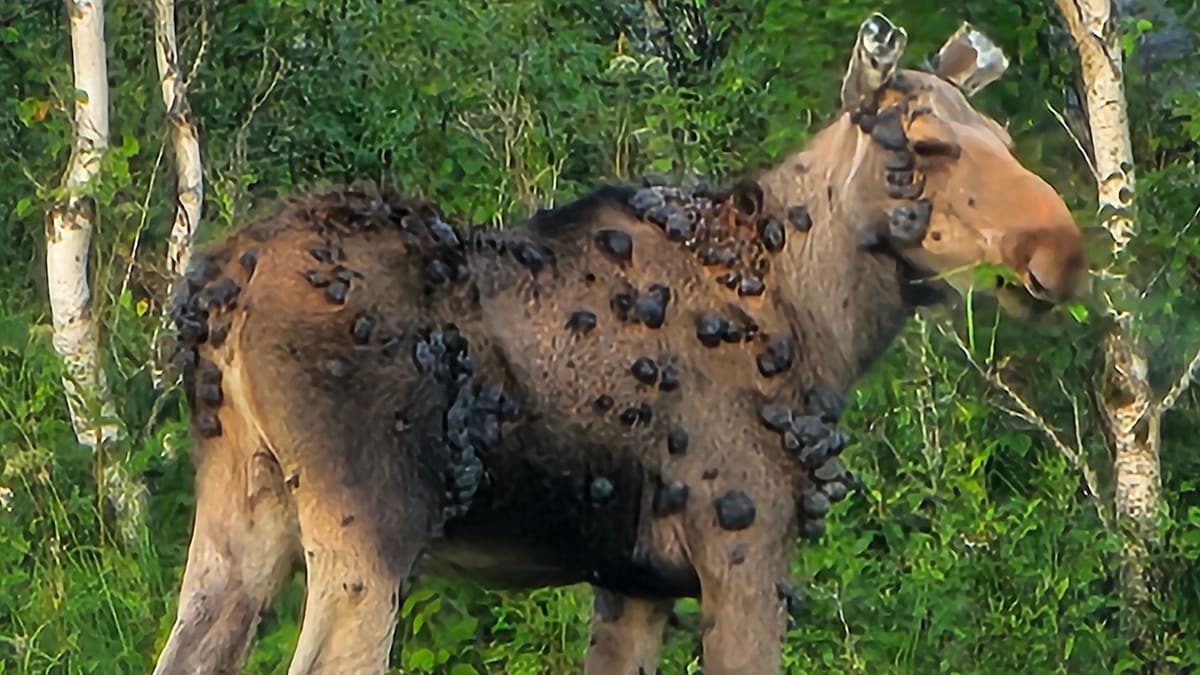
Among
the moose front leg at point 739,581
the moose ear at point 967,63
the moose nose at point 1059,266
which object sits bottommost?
the moose front leg at point 739,581

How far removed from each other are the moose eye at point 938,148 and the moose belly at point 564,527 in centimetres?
89

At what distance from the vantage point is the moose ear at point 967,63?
4.53m

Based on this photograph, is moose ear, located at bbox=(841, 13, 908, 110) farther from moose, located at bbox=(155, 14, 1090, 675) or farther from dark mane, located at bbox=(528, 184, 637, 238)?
dark mane, located at bbox=(528, 184, 637, 238)

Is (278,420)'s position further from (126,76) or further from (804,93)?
(126,76)

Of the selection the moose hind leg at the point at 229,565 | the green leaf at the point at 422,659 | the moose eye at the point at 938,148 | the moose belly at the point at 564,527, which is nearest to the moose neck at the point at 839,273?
the moose eye at the point at 938,148

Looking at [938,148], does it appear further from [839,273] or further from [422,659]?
[422,659]

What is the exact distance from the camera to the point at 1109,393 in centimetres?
654

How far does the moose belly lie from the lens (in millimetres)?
4078

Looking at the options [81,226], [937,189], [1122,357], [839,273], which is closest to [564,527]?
[839,273]

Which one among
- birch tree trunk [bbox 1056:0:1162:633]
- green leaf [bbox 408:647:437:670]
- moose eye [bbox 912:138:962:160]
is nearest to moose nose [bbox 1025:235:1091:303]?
moose eye [bbox 912:138:962:160]

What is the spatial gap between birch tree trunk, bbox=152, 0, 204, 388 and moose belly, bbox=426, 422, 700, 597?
3.23 metres

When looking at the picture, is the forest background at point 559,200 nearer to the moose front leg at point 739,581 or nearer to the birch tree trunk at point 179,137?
the birch tree trunk at point 179,137

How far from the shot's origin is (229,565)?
4.09 meters

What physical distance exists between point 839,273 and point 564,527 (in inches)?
32.9
